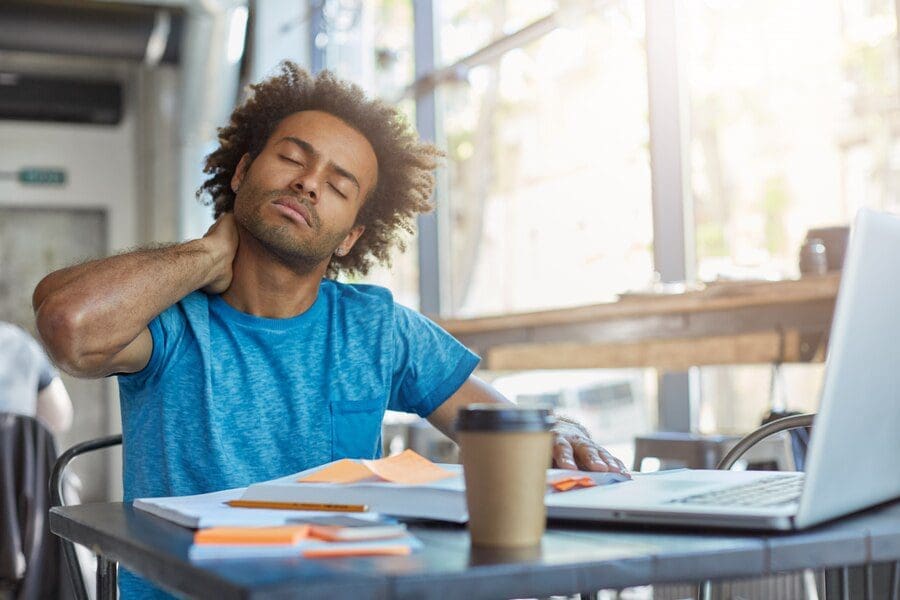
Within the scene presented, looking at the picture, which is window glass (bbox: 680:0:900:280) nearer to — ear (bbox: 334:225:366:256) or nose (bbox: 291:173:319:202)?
ear (bbox: 334:225:366:256)

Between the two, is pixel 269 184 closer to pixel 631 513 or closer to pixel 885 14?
pixel 631 513

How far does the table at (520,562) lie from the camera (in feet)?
2.05

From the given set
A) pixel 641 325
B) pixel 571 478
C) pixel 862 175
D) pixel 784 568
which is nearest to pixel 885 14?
pixel 862 175

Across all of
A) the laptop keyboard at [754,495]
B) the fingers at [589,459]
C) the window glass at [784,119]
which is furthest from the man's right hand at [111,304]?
the window glass at [784,119]

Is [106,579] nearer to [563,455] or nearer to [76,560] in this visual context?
[76,560]

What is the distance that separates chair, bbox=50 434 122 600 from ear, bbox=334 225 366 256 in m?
0.49

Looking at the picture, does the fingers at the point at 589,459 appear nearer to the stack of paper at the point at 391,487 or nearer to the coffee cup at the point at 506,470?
the stack of paper at the point at 391,487

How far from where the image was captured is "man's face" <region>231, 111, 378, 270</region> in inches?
65.0

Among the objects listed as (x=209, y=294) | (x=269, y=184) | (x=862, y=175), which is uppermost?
(x=862, y=175)

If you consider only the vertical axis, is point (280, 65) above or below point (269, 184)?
above

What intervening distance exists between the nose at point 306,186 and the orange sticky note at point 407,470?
0.74 metres

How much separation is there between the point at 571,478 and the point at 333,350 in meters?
0.66

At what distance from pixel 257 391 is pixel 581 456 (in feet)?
1.72

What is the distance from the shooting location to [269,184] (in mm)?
1675
